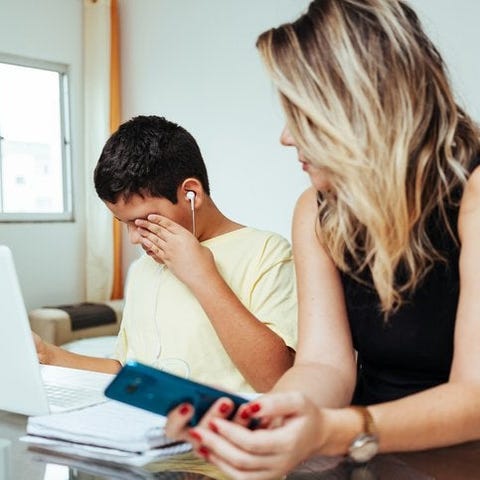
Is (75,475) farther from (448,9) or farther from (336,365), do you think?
(448,9)

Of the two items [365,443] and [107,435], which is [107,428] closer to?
[107,435]

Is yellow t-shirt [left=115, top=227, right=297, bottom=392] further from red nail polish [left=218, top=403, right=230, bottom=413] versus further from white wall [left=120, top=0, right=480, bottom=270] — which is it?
white wall [left=120, top=0, right=480, bottom=270]

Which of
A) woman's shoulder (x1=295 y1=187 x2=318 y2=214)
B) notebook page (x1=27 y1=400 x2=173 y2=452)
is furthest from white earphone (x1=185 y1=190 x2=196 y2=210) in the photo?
notebook page (x1=27 y1=400 x2=173 y2=452)

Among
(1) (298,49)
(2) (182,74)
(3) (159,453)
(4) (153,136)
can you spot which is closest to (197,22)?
(2) (182,74)

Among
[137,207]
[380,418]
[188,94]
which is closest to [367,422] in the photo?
[380,418]

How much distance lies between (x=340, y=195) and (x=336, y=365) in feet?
0.92

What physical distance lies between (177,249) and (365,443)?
652 millimetres

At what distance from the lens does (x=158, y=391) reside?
2.38 ft

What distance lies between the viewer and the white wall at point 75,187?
395 centimetres

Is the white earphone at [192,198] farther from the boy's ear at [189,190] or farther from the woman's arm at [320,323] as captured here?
the woman's arm at [320,323]

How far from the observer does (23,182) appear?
4105 mm

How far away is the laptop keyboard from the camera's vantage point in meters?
1.10

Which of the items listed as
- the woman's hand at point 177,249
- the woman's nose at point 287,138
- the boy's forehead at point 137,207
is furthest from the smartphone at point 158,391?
the boy's forehead at point 137,207

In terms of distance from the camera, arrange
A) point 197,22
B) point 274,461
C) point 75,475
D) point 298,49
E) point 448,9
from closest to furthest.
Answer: point 274,461
point 75,475
point 298,49
point 448,9
point 197,22
